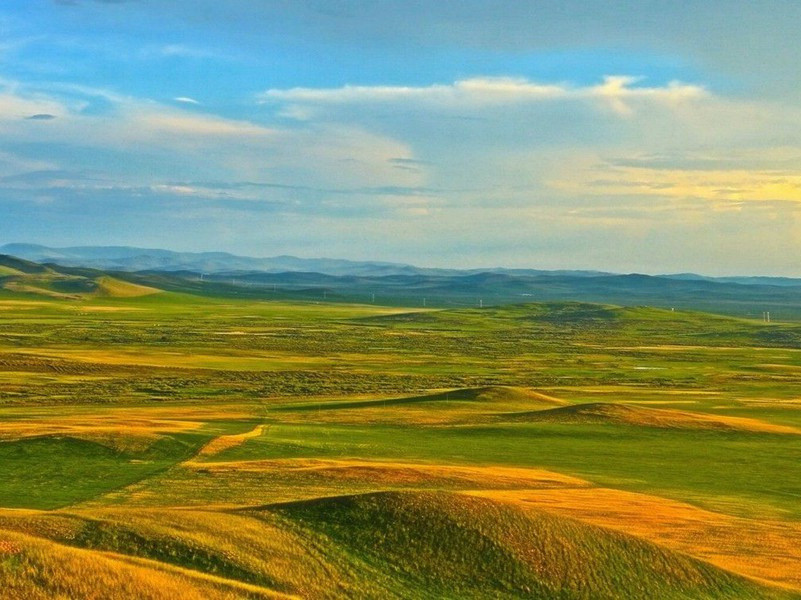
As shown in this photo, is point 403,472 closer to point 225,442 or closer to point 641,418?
point 225,442

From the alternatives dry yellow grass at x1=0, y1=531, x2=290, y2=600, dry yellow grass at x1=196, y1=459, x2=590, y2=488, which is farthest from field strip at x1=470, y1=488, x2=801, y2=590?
dry yellow grass at x1=0, y1=531, x2=290, y2=600

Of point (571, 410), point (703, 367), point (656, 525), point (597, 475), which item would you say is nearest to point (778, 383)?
point (703, 367)

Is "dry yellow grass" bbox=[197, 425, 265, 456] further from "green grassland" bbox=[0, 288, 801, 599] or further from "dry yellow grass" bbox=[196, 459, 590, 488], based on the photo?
"dry yellow grass" bbox=[196, 459, 590, 488]

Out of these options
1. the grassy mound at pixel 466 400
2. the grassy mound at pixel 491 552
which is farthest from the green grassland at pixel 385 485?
the grassy mound at pixel 466 400

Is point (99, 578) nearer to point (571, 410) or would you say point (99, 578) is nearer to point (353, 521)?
point (353, 521)

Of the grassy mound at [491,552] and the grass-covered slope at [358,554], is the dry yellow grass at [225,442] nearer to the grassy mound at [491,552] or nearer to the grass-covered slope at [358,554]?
the grass-covered slope at [358,554]

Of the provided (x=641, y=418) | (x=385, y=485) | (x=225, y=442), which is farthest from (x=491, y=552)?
(x=641, y=418)
